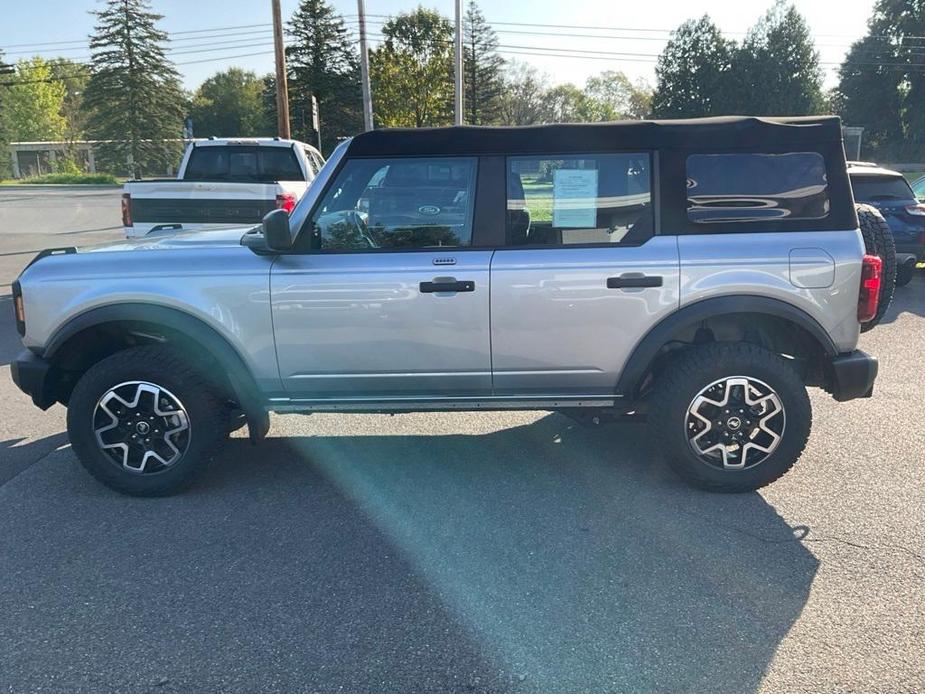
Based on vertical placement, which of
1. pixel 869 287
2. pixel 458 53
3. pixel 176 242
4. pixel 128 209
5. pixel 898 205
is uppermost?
pixel 458 53

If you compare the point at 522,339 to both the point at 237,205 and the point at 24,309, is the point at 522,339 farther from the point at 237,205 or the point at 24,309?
the point at 237,205

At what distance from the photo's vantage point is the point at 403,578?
326 centimetres

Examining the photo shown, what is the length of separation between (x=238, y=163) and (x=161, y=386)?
7695mm

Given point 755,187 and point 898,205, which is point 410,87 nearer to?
point 898,205

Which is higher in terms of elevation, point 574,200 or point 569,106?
point 569,106

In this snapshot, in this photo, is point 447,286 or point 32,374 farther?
point 32,374

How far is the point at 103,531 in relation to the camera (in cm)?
375

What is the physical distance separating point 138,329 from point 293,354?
95cm

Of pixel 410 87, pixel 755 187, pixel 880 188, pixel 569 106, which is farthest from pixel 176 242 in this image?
pixel 569 106

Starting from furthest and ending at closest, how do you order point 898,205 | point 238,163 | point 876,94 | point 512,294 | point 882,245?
point 876,94, point 238,163, point 898,205, point 882,245, point 512,294

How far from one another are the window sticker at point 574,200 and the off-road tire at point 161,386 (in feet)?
7.14

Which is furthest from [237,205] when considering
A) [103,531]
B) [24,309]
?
[103,531]

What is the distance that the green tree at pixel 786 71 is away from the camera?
56688mm

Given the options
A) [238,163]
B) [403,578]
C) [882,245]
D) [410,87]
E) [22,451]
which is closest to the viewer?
[403,578]
